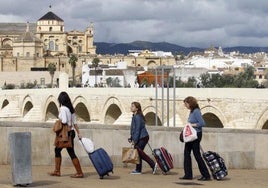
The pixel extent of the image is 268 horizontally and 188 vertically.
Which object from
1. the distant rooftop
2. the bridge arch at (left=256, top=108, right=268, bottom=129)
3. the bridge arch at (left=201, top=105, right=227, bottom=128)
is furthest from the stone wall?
the distant rooftop

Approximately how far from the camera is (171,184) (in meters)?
9.41

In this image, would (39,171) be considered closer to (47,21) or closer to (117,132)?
(117,132)

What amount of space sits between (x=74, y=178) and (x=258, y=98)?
16.2 metres

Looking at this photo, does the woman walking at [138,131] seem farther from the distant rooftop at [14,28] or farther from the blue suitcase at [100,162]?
the distant rooftop at [14,28]

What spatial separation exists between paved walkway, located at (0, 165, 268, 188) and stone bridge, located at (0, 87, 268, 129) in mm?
5330

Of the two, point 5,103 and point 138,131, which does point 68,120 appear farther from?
point 5,103

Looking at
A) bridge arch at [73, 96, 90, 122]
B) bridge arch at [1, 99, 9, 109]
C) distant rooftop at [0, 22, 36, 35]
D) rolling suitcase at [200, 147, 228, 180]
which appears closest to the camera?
rolling suitcase at [200, 147, 228, 180]

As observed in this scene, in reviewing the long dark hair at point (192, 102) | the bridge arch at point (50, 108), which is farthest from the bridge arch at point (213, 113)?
the bridge arch at point (50, 108)


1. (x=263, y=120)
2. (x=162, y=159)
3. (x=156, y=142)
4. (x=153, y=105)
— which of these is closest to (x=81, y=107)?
(x=153, y=105)

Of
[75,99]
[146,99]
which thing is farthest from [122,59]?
[146,99]

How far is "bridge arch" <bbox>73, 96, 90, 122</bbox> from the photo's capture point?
4069 centimetres

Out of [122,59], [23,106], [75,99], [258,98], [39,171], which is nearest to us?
[39,171]

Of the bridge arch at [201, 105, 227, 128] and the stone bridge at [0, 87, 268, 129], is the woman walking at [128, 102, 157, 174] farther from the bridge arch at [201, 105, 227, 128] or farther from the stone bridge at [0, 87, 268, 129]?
the bridge arch at [201, 105, 227, 128]

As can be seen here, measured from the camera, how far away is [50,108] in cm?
4678
